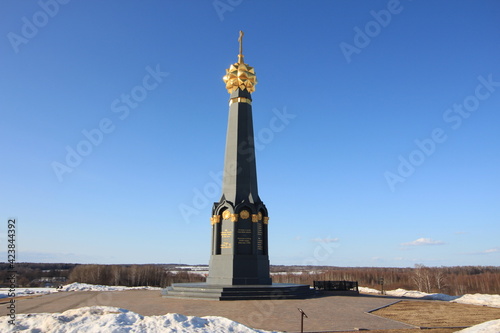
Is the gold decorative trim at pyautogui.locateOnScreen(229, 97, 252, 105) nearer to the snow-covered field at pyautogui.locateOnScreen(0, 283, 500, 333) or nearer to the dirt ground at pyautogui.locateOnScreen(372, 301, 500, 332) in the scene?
the dirt ground at pyautogui.locateOnScreen(372, 301, 500, 332)

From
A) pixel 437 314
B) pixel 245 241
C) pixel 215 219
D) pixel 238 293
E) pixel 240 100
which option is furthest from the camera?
pixel 240 100

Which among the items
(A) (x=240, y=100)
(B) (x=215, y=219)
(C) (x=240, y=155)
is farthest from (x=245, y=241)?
(A) (x=240, y=100)

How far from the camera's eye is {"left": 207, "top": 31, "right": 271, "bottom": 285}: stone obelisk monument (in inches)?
711

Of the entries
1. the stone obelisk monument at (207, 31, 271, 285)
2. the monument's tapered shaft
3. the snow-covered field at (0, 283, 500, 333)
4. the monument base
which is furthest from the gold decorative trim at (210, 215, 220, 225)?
the snow-covered field at (0, 283, 500, 333)

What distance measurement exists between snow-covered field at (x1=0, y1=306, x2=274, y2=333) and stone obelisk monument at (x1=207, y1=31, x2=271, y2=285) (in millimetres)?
9028

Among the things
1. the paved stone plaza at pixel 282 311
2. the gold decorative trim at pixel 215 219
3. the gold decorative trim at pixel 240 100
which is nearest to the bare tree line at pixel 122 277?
the gold decorative trim at pixel 215 219

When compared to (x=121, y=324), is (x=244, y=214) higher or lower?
higher

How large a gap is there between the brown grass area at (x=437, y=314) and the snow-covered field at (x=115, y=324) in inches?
232

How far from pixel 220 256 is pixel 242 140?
6636 millimetres

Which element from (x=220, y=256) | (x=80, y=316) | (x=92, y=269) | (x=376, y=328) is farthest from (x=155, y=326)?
(x=92, y=269)

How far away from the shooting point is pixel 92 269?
5084 cm

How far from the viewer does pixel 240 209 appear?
61.1ft

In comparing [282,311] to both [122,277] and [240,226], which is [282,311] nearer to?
[240,226]

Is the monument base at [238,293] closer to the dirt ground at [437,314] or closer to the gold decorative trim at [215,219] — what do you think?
the gold decorative trim at [215,219]
